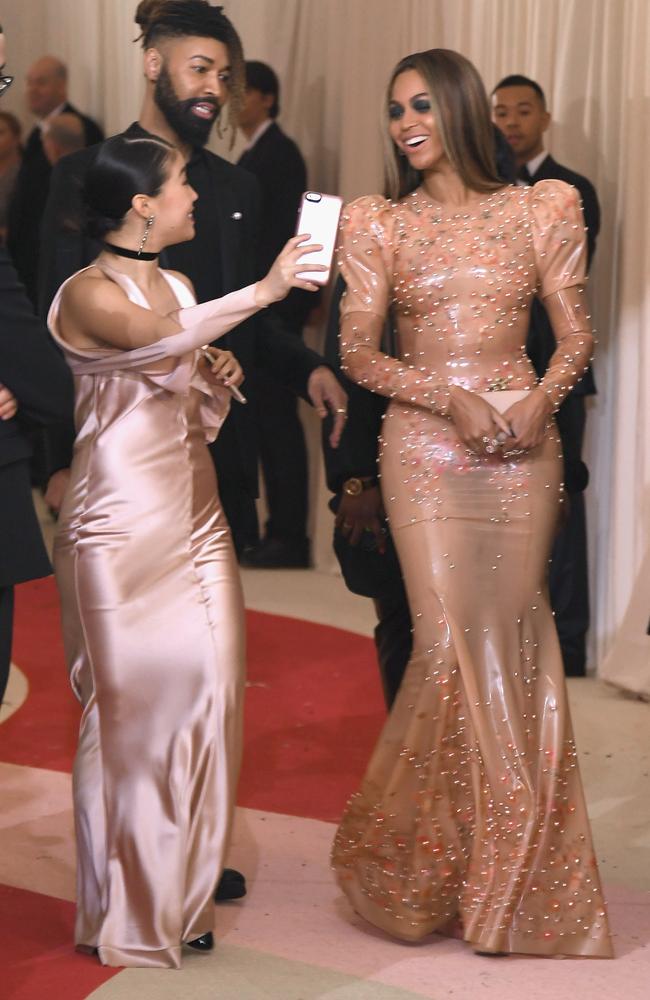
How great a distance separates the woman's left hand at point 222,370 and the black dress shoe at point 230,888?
1162 millimetres

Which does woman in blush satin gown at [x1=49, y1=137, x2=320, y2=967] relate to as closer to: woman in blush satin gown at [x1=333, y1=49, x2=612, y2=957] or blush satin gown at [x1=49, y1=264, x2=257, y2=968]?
blush satin gown at [x1=49, y1=264, x2=257, y2=968]

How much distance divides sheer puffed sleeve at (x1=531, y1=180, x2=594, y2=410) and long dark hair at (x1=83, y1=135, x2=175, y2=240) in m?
0.84

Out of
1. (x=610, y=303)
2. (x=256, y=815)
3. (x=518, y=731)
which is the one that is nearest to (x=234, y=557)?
(x=518, y=731)

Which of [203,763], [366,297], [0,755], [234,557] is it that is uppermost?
[366,297]

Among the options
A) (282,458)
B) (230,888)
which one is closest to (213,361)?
(230,888)

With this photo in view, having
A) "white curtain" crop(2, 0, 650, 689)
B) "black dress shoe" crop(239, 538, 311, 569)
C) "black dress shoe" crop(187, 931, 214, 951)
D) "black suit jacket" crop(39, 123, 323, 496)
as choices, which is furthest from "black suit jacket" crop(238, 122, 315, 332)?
"black dress shoe" crop(187, 931, 214, 951)

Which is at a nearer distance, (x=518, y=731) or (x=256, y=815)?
(x=518, y=731)

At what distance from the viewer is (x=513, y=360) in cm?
365

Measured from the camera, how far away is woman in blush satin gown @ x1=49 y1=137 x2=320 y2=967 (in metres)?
3.39

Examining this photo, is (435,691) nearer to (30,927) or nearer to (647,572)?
(30,927)

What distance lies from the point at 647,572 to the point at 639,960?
2581 mm

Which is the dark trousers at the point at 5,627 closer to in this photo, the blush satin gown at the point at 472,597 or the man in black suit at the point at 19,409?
the man in black suit at the point at 19,409

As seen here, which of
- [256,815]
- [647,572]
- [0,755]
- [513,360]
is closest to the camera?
[513,360]

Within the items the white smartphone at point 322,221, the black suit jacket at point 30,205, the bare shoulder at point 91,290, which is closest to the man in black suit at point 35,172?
the black suit jacket at point 30,205
